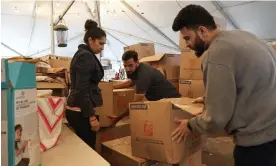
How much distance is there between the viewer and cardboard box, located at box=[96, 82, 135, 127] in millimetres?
2572

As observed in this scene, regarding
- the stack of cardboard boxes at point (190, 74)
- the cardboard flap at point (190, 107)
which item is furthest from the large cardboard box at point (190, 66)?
the cardboard flap at point (190, 107)

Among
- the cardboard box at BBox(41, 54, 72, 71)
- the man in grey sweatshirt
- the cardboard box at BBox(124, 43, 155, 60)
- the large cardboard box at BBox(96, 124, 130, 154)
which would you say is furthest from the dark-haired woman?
the cardboard box at BBox(124, 43, 155, 60)

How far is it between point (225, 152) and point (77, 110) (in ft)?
5.34

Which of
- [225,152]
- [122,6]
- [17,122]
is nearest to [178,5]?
[122,6]

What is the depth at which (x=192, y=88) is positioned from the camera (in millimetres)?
2734

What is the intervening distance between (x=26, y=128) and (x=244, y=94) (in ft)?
2.92

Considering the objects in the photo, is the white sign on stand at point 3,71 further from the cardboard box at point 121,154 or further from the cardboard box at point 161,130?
the cardboard box at point 121,154

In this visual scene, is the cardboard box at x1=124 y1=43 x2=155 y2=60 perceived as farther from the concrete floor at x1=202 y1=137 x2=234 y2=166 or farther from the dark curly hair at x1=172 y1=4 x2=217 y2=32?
the dark curly hair at x1=172 y1=4 x2=217 y2=32

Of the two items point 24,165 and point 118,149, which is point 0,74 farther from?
point 118,149

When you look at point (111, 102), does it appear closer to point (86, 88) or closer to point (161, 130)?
point (86, 88)

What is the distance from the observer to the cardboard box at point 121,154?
5.48 ft

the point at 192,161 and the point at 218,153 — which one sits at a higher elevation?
the point at 192,161

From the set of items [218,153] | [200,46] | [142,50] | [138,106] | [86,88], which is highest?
[142,50]

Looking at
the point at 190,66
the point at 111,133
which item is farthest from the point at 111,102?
the point at 190,66
